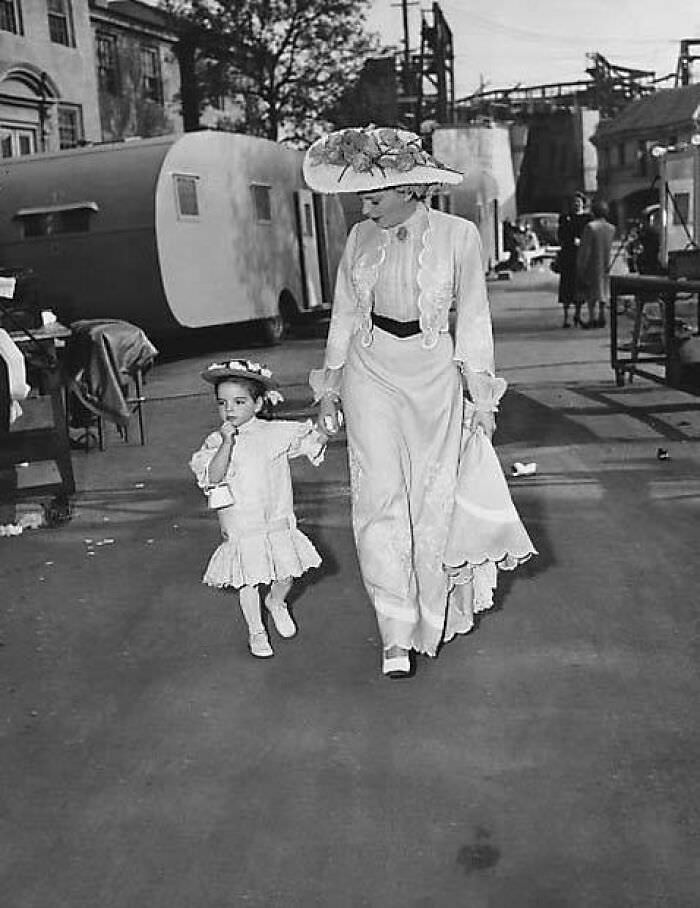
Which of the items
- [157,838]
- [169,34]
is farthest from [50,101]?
[157,838]

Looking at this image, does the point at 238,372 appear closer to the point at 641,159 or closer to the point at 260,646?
the point at 260,646

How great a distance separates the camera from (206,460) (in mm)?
4953

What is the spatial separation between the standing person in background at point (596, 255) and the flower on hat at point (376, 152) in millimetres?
13214

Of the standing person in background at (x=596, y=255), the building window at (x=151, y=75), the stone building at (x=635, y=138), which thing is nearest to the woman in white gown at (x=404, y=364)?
the standing person in background at (x=596, y=255)

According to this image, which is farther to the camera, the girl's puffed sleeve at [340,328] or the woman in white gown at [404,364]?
the girl's puffed sleeve at [340,328]

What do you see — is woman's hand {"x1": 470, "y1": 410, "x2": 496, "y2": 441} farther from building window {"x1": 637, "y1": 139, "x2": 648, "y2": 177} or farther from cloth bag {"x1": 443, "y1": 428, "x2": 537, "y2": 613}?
building window {"x1": 637, "y1": 139, "x2": 648, "y2": 177}

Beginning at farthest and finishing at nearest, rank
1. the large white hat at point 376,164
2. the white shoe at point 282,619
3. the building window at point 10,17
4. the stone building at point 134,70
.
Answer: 1. the stone building at point 134,70
2. the building window at point 10,17
3. the white shoe at point 282,619
4. the large white hat at point 376,164

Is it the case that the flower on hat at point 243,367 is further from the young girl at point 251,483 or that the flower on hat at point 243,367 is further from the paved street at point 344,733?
the paved street at point 344,733

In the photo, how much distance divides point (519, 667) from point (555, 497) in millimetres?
3085

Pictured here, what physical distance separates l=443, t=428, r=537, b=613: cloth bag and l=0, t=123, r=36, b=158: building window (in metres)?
22.3

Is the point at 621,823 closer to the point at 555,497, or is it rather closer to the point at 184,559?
the point at 184,559

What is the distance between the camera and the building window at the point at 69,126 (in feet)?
92.8

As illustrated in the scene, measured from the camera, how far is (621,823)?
344 centimetres

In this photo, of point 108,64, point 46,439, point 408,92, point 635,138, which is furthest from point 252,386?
point 635,138
